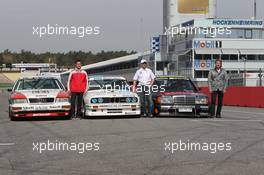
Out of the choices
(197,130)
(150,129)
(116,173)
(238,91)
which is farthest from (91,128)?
(238,91)

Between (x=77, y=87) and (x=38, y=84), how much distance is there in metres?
1.36

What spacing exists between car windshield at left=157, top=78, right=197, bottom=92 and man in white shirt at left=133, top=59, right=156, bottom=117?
2.09 feet

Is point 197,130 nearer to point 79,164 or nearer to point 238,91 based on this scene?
point 79,164

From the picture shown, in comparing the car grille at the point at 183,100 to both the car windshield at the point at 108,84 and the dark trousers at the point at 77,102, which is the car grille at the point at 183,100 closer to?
the car windshield at the point at 108,84

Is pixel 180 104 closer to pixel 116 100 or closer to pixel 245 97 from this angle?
pixel 116 100

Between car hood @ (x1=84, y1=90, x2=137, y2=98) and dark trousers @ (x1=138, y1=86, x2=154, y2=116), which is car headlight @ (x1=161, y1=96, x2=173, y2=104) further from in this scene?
car hood @ (x1=84, y1=90, x2=137, y2=98)

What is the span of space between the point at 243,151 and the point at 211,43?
203 ft

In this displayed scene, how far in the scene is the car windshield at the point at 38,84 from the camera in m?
16.3

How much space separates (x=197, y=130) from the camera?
39.0 feet

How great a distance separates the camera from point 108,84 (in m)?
16.8

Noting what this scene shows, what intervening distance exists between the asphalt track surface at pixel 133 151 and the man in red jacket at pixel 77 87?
8.49 feet

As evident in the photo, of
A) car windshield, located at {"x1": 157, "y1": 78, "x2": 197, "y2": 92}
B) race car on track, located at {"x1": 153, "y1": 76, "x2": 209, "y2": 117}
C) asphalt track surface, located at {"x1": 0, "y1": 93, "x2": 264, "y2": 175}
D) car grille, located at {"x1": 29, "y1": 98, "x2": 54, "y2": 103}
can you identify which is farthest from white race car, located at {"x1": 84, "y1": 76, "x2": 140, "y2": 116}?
asphalt track surface, located at {"x1": 0, "y1": 93, "x2": 264, "y2": 175}

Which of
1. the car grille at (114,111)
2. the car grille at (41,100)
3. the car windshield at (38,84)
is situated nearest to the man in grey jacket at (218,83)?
the car grille at (114,111)

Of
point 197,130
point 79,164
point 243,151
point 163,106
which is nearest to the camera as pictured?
point 79,164
